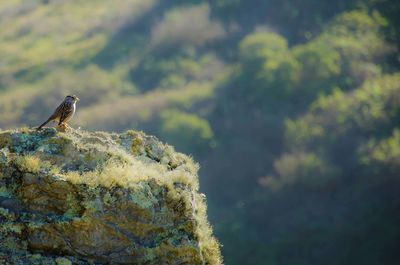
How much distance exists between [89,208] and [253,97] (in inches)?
4181

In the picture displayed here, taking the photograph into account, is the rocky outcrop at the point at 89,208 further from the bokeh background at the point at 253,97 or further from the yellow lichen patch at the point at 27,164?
the bokeh background at the point at 253,97

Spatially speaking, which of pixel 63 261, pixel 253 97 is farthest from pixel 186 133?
pixel 63 261

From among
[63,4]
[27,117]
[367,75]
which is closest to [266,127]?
[367,75]

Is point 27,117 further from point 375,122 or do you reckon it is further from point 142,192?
point 142,192

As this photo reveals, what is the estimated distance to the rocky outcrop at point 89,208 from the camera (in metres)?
14.2

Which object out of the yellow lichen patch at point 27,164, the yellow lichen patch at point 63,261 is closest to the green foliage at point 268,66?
the yellow lichen patch at point 27,164

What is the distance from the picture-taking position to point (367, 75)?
125 meters

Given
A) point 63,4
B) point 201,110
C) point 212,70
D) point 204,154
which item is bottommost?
point 204,154

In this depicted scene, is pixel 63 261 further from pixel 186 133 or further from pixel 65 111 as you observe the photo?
pixel 186 133

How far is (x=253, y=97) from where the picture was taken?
12000 centimetres

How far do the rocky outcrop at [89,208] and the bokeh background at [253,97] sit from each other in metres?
67.1

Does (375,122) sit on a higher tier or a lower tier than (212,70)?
lower

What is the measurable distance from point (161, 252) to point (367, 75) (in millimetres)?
114533

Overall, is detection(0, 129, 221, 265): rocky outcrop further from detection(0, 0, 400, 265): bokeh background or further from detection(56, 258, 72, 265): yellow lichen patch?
detection(0, 0, 400, 265): bokeh background
